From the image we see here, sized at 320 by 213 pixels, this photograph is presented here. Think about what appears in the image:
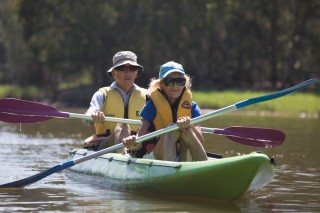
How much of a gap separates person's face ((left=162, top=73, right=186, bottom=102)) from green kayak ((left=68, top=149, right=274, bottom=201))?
0.86 metres

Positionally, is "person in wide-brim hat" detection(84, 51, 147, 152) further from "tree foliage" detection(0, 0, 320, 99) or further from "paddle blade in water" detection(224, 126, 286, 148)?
"tree foliage" detection(0, 0, 320, 99)

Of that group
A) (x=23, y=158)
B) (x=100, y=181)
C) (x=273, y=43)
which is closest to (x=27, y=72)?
(x=273, y=43)

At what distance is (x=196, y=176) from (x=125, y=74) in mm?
3085

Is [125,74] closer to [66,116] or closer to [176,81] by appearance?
[66,116]

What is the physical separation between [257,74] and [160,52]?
8047 millimetres

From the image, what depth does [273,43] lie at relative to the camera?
47.5 m

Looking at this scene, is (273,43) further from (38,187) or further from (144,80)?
(38,187)

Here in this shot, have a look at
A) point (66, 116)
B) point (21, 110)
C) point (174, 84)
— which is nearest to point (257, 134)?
point (174, 84)

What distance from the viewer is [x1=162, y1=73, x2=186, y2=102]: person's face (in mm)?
10711

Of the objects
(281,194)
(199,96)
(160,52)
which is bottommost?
(281,194)

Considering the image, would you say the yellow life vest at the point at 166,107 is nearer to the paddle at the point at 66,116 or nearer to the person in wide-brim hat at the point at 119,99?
the paddle at the point at 66,116

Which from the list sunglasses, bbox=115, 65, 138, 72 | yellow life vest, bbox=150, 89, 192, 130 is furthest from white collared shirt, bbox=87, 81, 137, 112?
yellow life vest, bbox=150, 89, 192, 130

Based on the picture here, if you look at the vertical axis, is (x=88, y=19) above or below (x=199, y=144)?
above

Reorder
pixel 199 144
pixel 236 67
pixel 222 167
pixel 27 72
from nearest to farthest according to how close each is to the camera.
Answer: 1. pixel 222 167
2. pixel 199 144
3. pixel 236 67
4. pixel 27 72
